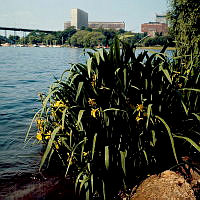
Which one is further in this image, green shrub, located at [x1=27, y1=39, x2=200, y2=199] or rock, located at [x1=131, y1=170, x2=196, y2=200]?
green shrub, located at [x1=27, y1=39, x2=200, y2=199]

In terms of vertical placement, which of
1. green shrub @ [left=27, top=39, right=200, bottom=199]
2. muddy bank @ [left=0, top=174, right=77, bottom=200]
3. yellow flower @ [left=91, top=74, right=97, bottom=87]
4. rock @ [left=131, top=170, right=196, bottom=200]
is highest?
yellow flower @ [left=91, top=74, right=97, bottom=87]

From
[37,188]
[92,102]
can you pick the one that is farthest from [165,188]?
[37,188]

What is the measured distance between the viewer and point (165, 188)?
2574 millimetres

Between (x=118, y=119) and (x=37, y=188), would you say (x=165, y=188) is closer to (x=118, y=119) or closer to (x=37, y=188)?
(x=118, y=119)

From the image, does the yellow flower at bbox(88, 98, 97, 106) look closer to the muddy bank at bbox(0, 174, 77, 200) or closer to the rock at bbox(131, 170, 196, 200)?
the rock at bbox(131, 170, 196, 200)

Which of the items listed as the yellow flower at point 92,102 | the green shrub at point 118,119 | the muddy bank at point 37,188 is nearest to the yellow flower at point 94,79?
the green shrub at point 118,119

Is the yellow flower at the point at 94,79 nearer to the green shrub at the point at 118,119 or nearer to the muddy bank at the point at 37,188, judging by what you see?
the green shrub at the point at 118,119

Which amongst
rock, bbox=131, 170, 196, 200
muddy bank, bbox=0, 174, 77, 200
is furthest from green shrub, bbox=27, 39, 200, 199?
muddy bank, bbox=0, 174, 77, 200

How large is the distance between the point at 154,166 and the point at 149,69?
1.15 meters

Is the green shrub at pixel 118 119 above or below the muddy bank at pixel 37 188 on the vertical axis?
above

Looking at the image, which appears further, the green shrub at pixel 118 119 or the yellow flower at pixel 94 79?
the yellow flower at pixel 94 79

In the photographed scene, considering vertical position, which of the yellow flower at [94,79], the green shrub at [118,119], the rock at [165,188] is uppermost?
the yellow flower at [94,79]

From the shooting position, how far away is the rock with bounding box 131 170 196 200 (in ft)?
8.14

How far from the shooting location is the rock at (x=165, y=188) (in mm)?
2482
